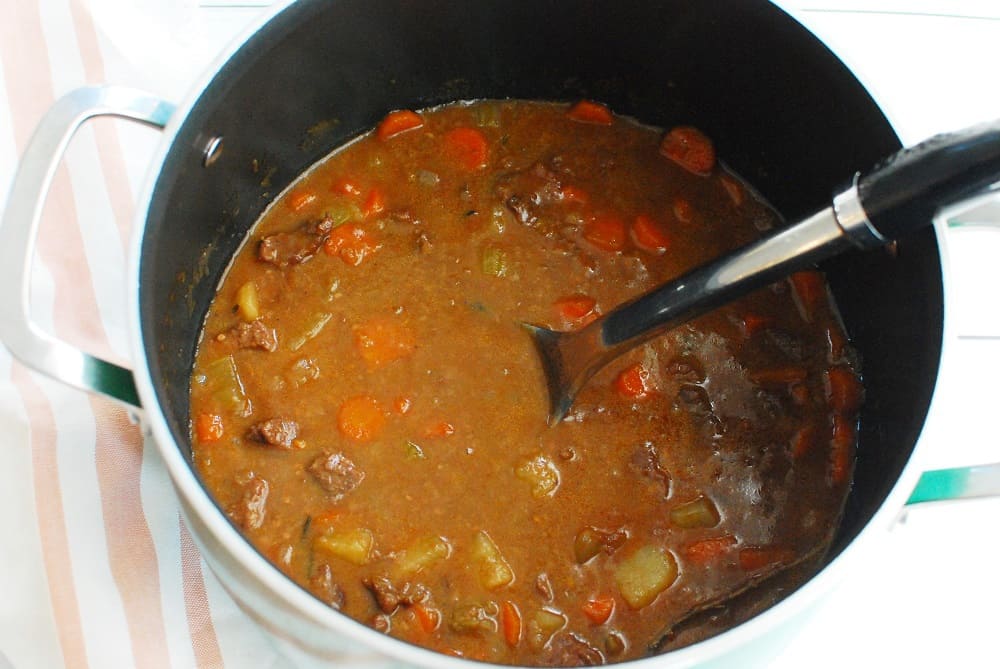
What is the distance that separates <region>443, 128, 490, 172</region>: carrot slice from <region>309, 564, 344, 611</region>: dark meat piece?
1.01 metres

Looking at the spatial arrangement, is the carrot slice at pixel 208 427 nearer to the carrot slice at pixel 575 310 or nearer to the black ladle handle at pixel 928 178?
the carrot slice at pixel 575 310

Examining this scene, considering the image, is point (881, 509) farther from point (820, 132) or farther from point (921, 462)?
point (820, 132)

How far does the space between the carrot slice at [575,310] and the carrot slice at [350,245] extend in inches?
17.8

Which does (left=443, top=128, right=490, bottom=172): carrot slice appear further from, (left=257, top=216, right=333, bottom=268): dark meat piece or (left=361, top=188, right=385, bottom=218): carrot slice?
(left=257, top=216, right=333, bottom=268): dark meat piece

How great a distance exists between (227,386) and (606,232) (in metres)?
0.93

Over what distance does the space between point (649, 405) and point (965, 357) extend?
828mm

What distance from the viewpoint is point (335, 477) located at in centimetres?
200

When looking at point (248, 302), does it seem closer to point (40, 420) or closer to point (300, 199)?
point (300, 199)

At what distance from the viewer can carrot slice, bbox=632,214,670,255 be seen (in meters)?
2.31

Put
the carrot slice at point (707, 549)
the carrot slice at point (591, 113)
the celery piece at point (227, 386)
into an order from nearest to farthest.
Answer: the carrot slice at point (707, 549)
the celery piece at point (227, 386)
the carrot slice at point (591, 113)

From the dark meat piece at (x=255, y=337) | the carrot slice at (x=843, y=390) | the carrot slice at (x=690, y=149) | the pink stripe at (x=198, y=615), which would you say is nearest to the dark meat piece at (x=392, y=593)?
the pink stripe at (x=198, y=615)

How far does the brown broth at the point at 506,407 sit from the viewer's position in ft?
6.38

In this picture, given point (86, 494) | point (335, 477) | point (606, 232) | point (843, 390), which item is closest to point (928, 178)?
point (843, 390)

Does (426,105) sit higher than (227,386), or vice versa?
(426,105)
